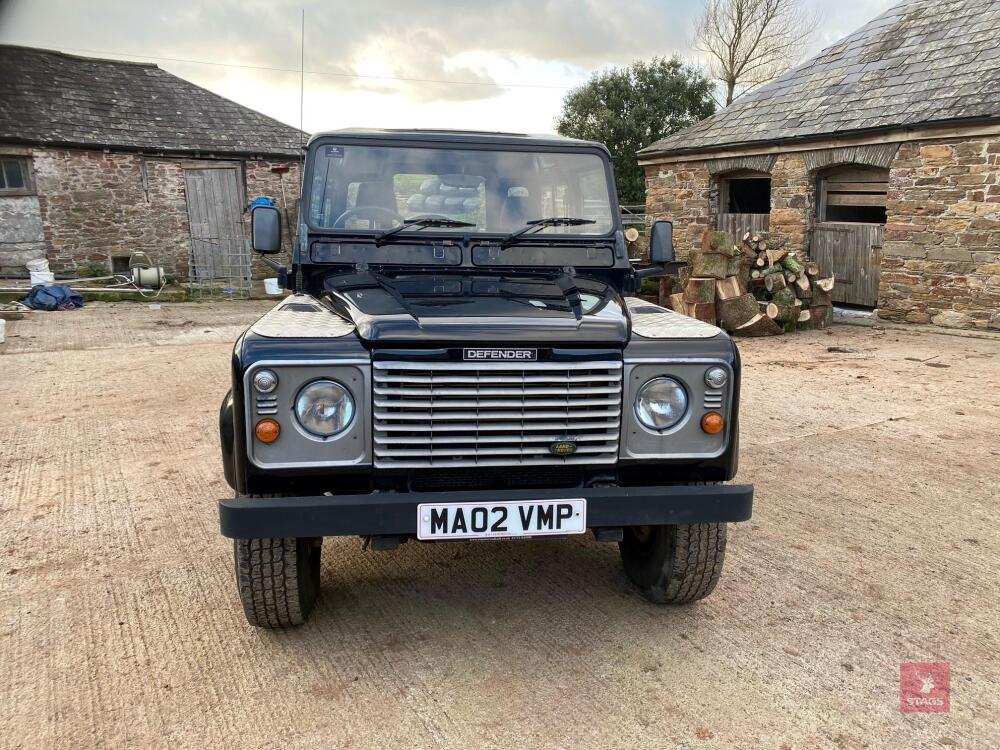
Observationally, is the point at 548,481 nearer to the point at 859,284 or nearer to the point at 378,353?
the point at 378,353

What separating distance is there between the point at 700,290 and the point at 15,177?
14.1 metres

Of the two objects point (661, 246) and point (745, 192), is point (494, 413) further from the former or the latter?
point (745, 192)

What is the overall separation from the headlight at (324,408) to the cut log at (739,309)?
877cm

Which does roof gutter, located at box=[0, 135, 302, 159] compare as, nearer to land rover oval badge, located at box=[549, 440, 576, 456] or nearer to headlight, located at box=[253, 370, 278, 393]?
headlight, located at box=[253, 370, 278, 393]

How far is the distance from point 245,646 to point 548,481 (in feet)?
4.45

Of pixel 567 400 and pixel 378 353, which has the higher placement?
pixel 378 353

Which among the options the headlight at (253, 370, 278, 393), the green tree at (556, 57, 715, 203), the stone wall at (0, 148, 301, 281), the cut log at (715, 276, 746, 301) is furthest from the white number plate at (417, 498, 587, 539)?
the green tree at (556, 57, 715, 203)

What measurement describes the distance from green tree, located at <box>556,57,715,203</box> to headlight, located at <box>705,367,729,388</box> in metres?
29.6

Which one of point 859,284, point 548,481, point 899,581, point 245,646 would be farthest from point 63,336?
point 859,284

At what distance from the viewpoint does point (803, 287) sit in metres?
11.2

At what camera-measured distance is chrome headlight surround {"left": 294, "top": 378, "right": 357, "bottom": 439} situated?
2613mm

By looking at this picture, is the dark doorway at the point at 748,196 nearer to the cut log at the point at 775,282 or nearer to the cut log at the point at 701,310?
the cut log at the point at 775,282

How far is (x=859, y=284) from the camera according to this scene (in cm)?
1248

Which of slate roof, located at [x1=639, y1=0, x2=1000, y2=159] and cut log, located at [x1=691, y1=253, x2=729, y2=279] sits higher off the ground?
slate roof, located at [x1=639, y1=0, x2=1000, y2=159]
